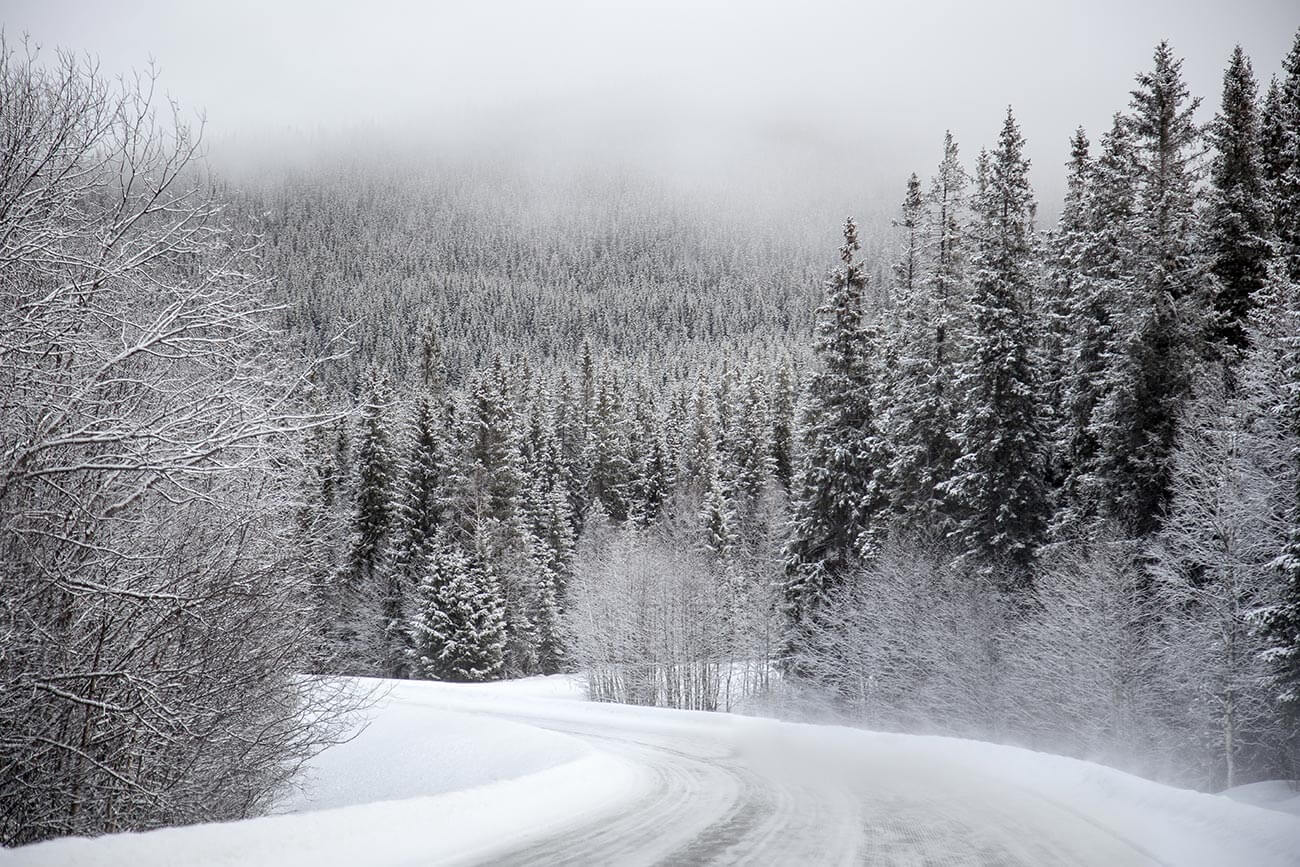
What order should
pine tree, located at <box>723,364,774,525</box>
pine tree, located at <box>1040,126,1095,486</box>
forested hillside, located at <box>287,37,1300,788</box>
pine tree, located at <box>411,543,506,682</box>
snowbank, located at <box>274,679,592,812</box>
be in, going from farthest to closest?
1. pine tree, located at <box>723,364,774,525</box>
2. pine tree, located at <box>411,543,506,682</box>
3. pine tree, located at <box>1040,126,1095,486</box>
4. forested hillside, located at <box>287,37,1300,788</box>
5. snowbank, located at <box>274,679,592,812</box>

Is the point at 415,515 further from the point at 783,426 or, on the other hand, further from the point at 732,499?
the point at 783,426

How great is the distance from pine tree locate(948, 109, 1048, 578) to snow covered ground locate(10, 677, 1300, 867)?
1131 centimetres

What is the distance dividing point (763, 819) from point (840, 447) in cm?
2357

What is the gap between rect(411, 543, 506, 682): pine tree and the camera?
43.4 metres

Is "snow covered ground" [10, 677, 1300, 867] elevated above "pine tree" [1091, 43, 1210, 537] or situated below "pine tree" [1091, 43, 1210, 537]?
below

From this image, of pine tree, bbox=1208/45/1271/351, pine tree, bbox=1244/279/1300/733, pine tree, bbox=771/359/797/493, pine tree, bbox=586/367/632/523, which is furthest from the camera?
pine tree, bbox=586/367/632/523

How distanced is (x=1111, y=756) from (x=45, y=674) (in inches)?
990

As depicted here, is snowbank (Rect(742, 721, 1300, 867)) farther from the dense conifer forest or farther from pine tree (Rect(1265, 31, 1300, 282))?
pine tree (Rect(1265, 31, 1300, 282))

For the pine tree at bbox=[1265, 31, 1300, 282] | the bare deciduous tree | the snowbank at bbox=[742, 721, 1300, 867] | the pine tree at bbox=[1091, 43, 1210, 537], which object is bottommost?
the snowbank at bbox=[742, 721, 1300, 867]

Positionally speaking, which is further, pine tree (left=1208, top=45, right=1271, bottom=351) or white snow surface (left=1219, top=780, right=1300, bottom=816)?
pine tree (left=1208, top=45, right=1271, bottom=351)

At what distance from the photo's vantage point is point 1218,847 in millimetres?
7613

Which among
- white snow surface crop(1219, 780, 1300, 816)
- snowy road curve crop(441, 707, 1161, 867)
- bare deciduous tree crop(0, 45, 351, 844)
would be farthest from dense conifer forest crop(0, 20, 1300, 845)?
snowy road curve crop(441, 707, 1161, 867)

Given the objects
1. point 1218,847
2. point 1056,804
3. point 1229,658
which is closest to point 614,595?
point 1229,658

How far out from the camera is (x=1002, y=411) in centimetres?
2769
